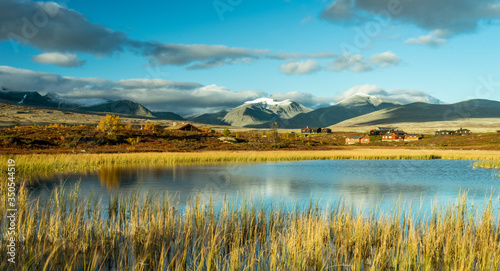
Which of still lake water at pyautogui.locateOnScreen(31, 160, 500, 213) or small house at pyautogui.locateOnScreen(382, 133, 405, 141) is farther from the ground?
small house at pyautogui.locateOnScreen(382, 133, 405, 141)

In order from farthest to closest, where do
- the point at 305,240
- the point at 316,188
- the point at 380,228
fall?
the point at 316,188 → the point at 380,228 → the point at 305,240

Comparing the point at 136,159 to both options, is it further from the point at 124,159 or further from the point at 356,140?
the point at 356,140

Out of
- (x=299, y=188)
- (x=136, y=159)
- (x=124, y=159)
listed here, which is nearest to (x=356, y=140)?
(x=136, y=159)

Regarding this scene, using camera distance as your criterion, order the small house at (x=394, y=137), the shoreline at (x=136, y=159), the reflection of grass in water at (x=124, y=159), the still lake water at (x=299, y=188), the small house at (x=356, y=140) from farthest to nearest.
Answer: the small house at (x=394, y=137)
the small house at (x=356, y=140)
the shoreline at (x=136, y=159)
the reflection of grass in water at (x=124, y=159)
the still lake water at (x=299, y=188)

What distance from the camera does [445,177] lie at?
1137 inches

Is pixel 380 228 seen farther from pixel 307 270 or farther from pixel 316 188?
pixel 316 188

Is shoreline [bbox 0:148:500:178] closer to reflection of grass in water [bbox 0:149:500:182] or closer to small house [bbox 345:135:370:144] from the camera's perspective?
reflection of grass in water [bbox 0:149:500:182]

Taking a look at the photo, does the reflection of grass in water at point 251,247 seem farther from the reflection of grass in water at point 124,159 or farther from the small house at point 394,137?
the small house at point 394,137

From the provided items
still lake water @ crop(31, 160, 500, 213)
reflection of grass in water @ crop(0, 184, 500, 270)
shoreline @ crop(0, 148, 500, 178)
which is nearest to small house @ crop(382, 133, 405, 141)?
shoreline @ crop(0, 148, 500, 178)

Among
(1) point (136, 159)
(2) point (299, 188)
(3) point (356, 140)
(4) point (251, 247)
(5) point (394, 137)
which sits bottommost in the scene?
(2) point (299, 188)

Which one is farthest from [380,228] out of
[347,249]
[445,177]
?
[445,177]

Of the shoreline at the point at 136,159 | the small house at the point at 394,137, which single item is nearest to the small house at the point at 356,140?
the small house at the point at 394,137

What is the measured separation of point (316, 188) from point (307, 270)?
14388 mm

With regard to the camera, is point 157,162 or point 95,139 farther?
point 95,139
